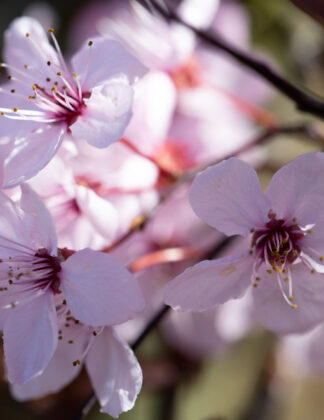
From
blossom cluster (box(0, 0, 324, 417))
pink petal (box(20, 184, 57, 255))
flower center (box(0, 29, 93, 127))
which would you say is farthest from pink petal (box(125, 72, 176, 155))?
pink petal (box(20, 184, 57, 255))

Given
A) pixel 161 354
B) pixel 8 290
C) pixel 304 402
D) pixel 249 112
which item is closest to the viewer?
pixel 8 290

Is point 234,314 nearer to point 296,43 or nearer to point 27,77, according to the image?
point 27,77

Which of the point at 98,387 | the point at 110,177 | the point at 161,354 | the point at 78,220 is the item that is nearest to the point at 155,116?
the point at 110,177

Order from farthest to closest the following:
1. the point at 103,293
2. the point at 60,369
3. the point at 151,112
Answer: the point at 151,112
the point at 60,369
the point at 103,293

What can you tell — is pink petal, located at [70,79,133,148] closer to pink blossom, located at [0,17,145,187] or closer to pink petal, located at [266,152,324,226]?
pink blossom, located at [0,17,145,187]

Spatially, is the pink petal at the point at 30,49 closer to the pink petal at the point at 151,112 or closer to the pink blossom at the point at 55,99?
the pink blossom at the point at 55,99

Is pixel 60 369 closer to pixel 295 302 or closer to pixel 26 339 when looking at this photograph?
pixel 26 339

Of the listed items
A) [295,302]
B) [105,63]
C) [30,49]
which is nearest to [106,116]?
[105,63]
